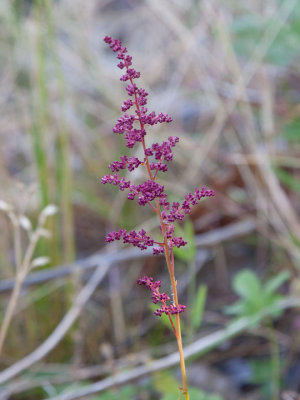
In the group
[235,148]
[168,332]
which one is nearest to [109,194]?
[235,148]

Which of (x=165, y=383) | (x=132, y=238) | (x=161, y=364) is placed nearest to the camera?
(x=132, y=238)

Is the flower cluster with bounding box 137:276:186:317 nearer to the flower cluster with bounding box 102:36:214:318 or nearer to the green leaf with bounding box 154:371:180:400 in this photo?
the flower cluster with bounding box 102:36:214:318

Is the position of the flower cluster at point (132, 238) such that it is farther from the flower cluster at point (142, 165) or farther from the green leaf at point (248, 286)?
the green leaf at point (248, 286)

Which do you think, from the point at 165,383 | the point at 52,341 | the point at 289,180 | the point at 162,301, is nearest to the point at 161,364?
the point at 165,383

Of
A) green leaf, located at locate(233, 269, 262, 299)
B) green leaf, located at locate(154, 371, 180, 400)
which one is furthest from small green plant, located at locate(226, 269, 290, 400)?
green leaf, located at locate(154, 371, 180, 400)

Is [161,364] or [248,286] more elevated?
[248,286]

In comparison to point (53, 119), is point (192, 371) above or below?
below

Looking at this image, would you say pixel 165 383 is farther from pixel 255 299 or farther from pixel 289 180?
pixel 289 180

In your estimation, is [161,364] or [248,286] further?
[248,286]

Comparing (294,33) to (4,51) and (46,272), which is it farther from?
(4,51)
